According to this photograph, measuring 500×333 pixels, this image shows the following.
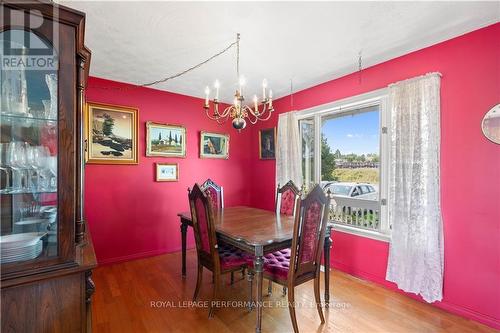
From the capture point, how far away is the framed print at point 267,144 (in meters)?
4.30

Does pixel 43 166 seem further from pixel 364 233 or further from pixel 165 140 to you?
pixel 364 233

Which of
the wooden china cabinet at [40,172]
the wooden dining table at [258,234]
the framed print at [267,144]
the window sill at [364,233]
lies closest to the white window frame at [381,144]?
the window sill at [364,233]

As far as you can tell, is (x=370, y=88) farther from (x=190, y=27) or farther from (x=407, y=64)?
(x=190, y=27)

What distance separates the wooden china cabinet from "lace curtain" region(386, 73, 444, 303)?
2.70 meters

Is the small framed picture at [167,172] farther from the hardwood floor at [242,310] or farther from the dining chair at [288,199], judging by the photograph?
the dining chair at [288,199]

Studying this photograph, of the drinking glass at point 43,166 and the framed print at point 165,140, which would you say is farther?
the framed print at point 165,140

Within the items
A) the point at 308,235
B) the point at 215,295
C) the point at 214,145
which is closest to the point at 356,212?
the point at 308,235

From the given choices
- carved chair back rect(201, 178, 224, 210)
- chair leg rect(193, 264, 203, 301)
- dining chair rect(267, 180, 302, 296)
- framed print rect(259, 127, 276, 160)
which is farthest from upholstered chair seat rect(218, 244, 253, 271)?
framed print rect(259, 127, 276, 160)

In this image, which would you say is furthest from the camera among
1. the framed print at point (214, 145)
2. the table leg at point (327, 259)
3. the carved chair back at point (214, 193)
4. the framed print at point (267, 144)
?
the framed print at point (267, 144)

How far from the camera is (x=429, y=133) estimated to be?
2342 mm

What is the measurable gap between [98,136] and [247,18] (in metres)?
2.51

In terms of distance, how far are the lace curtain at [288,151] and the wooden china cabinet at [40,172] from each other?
3.01 meters

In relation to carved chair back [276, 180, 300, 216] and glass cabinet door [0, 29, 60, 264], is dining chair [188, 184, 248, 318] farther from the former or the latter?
glass cabinet door [0, 29, 60, 264]

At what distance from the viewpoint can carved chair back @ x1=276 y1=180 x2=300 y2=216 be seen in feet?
9.79
